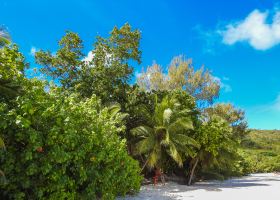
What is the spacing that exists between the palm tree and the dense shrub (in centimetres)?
877

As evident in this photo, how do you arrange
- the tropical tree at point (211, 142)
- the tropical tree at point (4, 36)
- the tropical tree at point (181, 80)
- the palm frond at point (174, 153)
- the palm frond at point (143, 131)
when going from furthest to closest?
the tropical tree at point (181, 80)
the tropical tree at point (211, 142)
the palm frond at point (143, 131)
the palm frond at point (174, 153)
the tropical tree at point (4, 36)

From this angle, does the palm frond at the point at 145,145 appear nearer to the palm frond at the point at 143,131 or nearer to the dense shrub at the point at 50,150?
the palm frond at the point at 143,131

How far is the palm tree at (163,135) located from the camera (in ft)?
68.3

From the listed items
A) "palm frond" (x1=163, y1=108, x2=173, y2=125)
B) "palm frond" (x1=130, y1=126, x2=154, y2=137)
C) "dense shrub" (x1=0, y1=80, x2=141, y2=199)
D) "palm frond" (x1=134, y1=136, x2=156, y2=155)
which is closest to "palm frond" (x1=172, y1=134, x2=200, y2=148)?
"palm frond" (x1=163, y1=108, x2=173, y2=125)

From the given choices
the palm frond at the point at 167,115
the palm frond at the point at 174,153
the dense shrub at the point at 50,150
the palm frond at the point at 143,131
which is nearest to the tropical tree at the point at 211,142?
the palm frond at the point at 174,153

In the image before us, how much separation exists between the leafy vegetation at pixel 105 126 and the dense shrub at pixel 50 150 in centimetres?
3

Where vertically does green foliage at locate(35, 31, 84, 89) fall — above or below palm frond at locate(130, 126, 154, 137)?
above

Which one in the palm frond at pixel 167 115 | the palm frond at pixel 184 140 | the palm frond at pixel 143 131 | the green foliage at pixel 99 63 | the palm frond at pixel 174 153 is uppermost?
the green foliage at pixel 99 63

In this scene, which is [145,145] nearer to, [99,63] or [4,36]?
[99,63]

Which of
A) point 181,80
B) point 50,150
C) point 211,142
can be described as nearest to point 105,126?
point 50,150

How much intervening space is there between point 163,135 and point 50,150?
41.9ft

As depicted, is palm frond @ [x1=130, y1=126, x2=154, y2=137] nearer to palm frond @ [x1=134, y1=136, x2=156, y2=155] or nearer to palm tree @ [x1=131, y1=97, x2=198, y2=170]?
palm tree @ [x1=131, y1=97, x2=198, y2=170]

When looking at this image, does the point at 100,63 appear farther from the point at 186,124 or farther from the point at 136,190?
the point at 136,190

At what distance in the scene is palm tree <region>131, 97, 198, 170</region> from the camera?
20812mm
